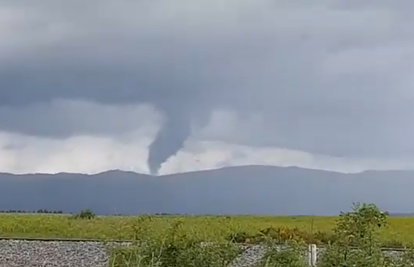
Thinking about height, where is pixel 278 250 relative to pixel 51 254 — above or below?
below

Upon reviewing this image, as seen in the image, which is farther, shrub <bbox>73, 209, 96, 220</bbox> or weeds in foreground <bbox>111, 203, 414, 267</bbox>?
shrub <bbox>73, 209, 96, 220</bbox>

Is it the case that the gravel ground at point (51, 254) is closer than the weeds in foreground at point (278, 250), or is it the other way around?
the weeds in foreground at point (278, 250)

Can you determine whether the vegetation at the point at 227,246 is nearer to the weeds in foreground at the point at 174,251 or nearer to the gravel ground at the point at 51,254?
the weeds in foreground at the point at 174,251

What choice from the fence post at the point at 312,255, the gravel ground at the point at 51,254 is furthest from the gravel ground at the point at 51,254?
the fence post at the point at 312,255

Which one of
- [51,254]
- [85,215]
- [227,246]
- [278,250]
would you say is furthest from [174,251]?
[85,215]

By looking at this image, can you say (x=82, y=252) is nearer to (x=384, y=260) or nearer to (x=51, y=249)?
(x=51, y=249)

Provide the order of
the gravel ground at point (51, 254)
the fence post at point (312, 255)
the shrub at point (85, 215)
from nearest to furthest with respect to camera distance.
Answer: the fence post at point (312, 255) → the gravel ground at point (51, 254) → the shrub at point (85, 215)

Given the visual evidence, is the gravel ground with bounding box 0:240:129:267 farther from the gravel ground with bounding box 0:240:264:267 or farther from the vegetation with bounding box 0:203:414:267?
the vegetation with bounding box 0:203:414:267

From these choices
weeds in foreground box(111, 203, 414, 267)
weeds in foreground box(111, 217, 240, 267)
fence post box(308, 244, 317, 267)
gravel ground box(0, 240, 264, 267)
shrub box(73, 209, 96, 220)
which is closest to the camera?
weeds in foreground box(111, 203, 414, 267)

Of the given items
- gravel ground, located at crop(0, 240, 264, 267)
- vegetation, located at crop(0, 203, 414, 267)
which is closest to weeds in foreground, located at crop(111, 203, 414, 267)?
vegetation, located at crop(0, 203, 414, 267)

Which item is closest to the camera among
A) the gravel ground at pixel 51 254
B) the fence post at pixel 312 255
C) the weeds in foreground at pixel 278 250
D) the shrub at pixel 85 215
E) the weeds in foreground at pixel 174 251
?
the weeds in foreground at pixel 278 250

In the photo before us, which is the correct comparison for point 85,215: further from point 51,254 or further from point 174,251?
point 174,251

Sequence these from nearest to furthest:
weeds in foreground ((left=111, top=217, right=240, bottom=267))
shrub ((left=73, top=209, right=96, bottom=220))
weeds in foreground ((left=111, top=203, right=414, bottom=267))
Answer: weeds in foreground ((left=111, top=203, right=414, bottom=267))
weeds in foreground ((left=111, top=217, right=240, bottom=267))
shrub ((left=73, top=209, right=96, bottom=220))

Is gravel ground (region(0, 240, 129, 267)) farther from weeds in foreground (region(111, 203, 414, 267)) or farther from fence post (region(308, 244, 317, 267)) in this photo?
weeds in foreground (region(111, 203, 414, 267))
